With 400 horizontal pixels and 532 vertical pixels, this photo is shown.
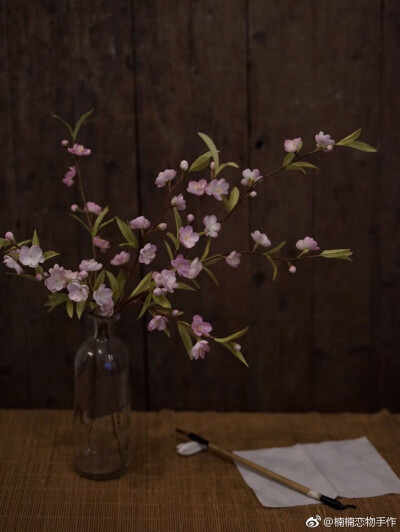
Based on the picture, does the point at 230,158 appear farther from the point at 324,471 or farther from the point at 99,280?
the point at 324,471

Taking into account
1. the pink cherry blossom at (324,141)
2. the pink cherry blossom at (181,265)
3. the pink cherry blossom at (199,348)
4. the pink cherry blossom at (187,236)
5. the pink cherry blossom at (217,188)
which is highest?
the pink cherry blossom at (324,141)

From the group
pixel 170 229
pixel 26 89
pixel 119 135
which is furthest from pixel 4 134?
pixel 170 229

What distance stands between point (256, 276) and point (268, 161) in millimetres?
261

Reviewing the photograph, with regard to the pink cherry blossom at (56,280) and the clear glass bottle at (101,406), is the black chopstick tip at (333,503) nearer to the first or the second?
the clear glass bottle at (101,406)

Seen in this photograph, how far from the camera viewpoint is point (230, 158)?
175 cm

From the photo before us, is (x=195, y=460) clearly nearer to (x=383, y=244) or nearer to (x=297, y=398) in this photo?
(x=297, y=398)

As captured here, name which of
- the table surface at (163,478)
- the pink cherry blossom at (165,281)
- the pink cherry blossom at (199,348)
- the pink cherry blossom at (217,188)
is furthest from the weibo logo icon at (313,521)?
the pink cherry blossom at (217,188)

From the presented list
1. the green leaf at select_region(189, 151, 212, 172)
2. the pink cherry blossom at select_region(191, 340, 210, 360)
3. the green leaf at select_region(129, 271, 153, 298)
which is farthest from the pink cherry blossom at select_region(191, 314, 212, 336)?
the green leaf at select_region(189, 151, 212, 172)

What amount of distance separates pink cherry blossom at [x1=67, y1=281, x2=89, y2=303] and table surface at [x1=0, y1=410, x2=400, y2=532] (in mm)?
399

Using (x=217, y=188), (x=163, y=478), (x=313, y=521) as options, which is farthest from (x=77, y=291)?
(x=313, y=521)

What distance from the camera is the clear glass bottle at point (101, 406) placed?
4.90 ft

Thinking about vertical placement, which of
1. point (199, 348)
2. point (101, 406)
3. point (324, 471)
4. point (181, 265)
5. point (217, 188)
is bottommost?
point (324, 471)

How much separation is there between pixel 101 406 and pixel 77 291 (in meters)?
0.31

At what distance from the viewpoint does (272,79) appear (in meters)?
1.72
